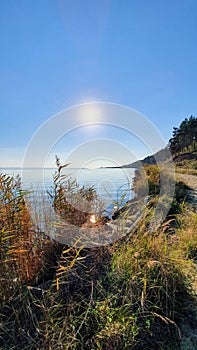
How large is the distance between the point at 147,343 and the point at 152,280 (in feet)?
1.35

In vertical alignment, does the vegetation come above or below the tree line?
below

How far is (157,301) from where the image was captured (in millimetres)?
1470

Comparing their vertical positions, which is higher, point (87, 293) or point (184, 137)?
point (184, 137)

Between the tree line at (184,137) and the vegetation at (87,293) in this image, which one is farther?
the tree line at (184,137)

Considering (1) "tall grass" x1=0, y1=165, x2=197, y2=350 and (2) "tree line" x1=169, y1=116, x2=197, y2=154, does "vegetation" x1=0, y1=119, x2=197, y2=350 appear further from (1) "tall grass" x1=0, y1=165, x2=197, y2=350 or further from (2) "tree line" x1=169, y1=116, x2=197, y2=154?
(2) "tree line" x1=169, y1=116, x2=197, y2=154

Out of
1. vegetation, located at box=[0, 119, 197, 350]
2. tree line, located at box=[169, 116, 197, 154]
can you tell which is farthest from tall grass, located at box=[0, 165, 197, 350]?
tree line, located at box=[169, 116, 197, 154]

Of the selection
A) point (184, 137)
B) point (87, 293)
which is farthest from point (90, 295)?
point (184, 137)

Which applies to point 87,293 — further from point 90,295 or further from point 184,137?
point 184,137

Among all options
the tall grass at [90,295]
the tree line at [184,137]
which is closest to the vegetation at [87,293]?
the tall grass at [90,295]

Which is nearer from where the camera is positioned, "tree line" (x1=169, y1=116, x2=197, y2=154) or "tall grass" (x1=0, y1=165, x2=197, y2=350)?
"tall grass" (x1=0, y1=165, x2=197, y2=350)

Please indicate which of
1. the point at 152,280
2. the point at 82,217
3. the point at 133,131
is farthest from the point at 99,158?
the point at 152,280

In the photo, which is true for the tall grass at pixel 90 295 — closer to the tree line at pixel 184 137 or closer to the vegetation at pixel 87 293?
the vegetation at pixel 87 293

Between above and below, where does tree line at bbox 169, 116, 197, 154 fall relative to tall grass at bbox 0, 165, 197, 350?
above

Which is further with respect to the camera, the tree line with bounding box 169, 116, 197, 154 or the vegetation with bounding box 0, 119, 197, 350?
the tree line with bounding box 169, 116, 197, 154
